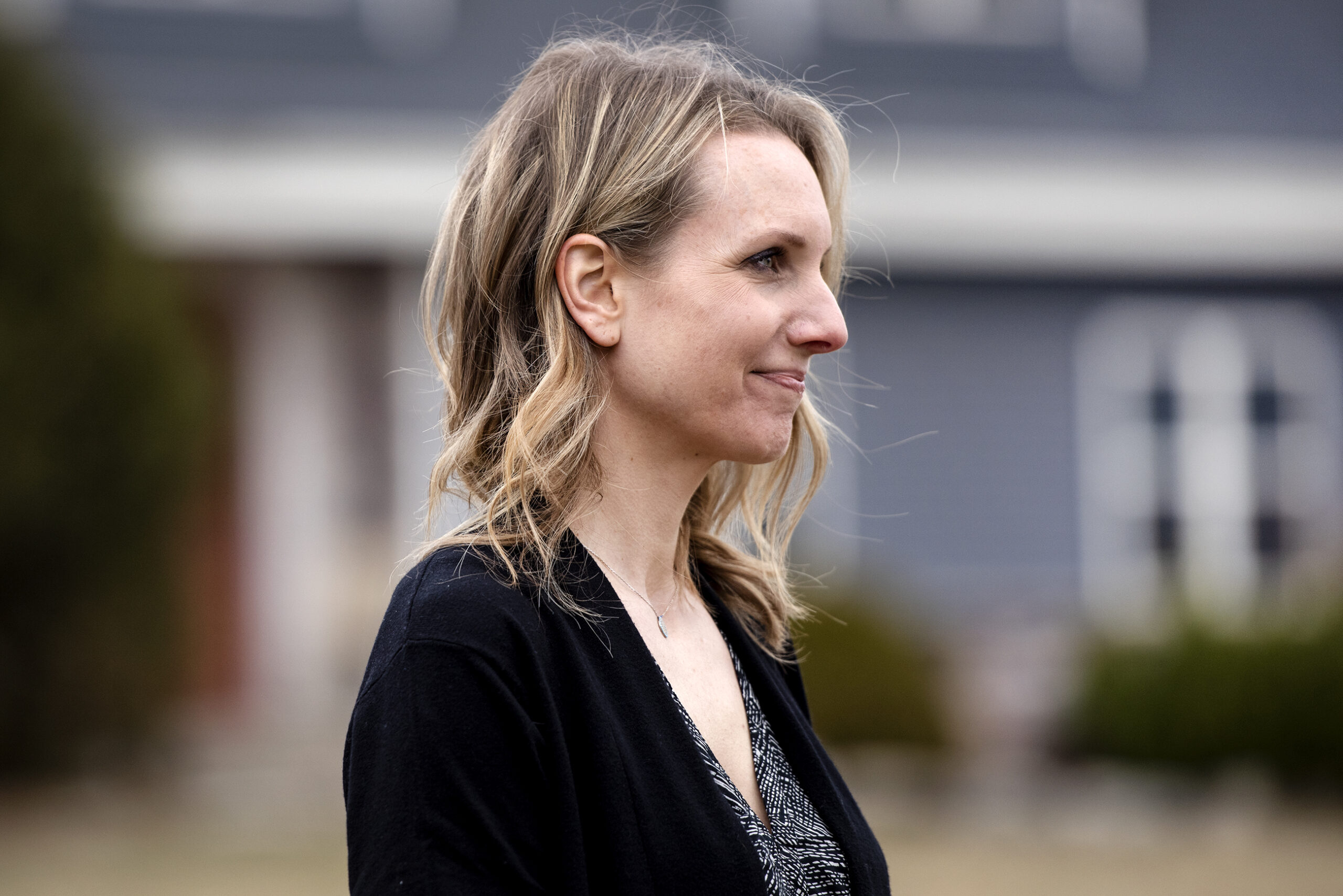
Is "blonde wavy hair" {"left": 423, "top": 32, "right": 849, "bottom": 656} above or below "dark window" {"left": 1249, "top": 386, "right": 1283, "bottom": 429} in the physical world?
below

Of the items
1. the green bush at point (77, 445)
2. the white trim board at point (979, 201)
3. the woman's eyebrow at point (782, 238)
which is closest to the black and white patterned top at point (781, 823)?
the woman's eyebrow at point (782, 238)

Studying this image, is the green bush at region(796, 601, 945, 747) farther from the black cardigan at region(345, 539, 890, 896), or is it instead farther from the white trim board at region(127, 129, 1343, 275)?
the black cardigan at region(345, 539, 890, 896)

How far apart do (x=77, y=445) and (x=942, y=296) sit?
6694 mm

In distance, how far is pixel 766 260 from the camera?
1.90 meters

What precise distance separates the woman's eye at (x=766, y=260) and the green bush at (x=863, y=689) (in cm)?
737

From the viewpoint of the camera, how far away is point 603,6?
38.2 ft

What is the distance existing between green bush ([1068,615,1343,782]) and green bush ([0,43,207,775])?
6150mm

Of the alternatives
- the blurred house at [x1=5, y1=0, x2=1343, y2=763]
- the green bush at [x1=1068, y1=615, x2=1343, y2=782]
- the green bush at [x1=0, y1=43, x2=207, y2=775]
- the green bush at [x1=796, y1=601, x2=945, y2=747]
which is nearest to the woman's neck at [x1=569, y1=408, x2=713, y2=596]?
the green bush at [x1=0, y1=43, x2=207, y2=775]

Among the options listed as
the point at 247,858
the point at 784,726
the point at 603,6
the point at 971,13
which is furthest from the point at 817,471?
the point at 971,13

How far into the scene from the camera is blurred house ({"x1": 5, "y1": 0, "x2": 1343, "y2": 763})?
11.0 meters

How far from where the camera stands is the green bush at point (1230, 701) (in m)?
8.78

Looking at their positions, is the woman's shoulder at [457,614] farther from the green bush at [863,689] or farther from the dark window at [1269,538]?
the dark window at [1269,538]

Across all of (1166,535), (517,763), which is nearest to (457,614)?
(517,763)

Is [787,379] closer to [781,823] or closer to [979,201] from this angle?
[781,823]
